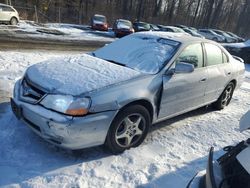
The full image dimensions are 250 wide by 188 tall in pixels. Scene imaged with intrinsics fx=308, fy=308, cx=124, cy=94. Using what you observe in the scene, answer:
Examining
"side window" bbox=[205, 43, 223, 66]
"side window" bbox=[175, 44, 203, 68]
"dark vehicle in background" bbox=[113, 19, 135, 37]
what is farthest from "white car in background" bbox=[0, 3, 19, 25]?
"side window" bbox=[175, 44, 203, 68]

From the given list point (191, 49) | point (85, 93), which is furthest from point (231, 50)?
point (85, 93)

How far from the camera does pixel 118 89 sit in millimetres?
3910

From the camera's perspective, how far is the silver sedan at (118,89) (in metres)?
3.64

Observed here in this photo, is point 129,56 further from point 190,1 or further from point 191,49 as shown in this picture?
point 190,1

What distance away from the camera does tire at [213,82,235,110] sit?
637 centimetres

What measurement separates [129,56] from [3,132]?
2.19 m

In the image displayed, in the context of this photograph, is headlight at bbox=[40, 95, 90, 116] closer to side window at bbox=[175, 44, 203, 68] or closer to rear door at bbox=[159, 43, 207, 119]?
rear door at bbox=[159, 43, 207, 119]

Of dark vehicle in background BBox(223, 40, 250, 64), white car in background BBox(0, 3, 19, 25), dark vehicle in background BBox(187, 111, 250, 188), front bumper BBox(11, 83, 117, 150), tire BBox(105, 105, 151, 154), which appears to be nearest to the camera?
dark vehicle in background BBox(187, 111, 250, 188)

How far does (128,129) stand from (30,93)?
4.49 ft

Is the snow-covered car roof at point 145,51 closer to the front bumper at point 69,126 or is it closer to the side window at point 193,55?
the side window at point 193,55

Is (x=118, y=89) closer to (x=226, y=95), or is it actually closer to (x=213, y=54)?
(x=213, y=54)

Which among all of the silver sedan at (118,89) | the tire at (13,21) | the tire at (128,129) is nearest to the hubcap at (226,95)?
the silver sedan at (118,89)

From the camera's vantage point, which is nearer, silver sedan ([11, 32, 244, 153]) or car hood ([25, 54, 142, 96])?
silver sedan ([11, 32, 244, 153])

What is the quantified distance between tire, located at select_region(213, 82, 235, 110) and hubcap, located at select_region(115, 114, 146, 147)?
104 inches
